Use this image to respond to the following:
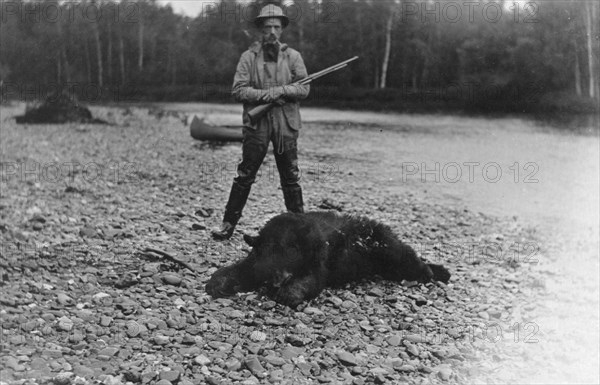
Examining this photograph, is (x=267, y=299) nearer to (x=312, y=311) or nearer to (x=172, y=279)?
(x=312, y=311)

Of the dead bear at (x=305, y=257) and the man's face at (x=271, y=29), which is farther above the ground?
the man's face at (x=271, y=29)

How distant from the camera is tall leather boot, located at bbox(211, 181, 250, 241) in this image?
6980 millimetres

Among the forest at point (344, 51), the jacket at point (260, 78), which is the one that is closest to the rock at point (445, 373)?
the jacket at point (260, 78)

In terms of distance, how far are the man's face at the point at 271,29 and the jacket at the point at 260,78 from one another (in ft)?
0.53

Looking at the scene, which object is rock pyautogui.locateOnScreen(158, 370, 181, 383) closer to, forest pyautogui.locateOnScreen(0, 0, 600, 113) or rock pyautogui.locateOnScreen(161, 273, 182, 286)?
rock pyautogui.locateOnScreen(161, 273, 182, 286)

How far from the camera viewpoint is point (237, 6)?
20172 mm

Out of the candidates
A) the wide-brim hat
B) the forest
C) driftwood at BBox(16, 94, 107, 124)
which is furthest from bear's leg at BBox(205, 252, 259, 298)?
driftwood at BBox(16, 94, 107, 124)

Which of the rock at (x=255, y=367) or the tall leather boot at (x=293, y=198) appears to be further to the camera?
the tall leather boot at (x=293, y=198)

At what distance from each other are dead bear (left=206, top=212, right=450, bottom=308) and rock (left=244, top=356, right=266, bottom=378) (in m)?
1.00

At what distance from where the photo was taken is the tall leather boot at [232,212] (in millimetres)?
6980

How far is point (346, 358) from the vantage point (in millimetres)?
4582

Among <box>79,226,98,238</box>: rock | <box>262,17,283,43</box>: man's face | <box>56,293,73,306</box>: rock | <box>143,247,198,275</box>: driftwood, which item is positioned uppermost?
<box>262,17,283,43</box>: man's face

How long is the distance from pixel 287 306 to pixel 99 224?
11.8 feet

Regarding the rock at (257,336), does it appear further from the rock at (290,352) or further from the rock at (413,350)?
the rock at (413,350)
